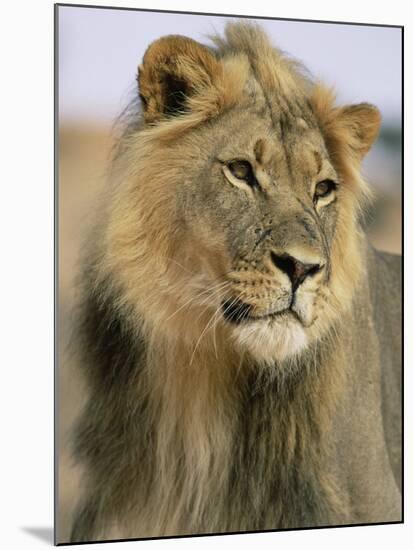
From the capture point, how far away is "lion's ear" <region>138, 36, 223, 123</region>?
420 centimetres

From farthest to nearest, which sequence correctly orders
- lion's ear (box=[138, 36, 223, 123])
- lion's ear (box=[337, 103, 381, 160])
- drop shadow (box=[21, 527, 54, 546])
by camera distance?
lion's ear (box=[337, 103, 381, 160]), drop shadow (box=[21, 527, 54, 546]), lion's ear (box=[138, 36, 223, 123])

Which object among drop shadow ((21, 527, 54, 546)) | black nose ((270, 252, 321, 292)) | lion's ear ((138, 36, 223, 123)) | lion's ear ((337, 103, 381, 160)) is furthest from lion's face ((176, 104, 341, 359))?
drop shadow ((21, 527, 54, 546))

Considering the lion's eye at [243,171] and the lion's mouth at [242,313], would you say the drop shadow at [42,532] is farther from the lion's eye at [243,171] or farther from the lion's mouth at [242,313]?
the lion's eye at [243,171]

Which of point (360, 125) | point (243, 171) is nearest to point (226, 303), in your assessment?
point (243, 171)

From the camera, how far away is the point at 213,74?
4.25 m

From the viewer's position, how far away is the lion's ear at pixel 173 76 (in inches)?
165

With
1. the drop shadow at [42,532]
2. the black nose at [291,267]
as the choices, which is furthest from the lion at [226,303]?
the drop shadow at [42,532]

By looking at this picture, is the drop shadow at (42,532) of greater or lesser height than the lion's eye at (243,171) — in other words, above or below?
below

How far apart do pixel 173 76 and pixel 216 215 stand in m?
0.51

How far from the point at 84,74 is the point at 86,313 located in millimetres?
857

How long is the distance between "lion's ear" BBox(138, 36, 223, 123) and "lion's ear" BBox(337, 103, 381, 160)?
654 mm

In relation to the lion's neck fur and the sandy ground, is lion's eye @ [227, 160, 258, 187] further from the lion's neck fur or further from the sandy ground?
the lion's neck fur

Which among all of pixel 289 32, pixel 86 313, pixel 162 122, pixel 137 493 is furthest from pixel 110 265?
pixel 289 32

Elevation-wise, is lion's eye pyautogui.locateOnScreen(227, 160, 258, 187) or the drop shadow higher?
lion's eye pyautogui.locateOnScreen(227, 160, 258, 187)
